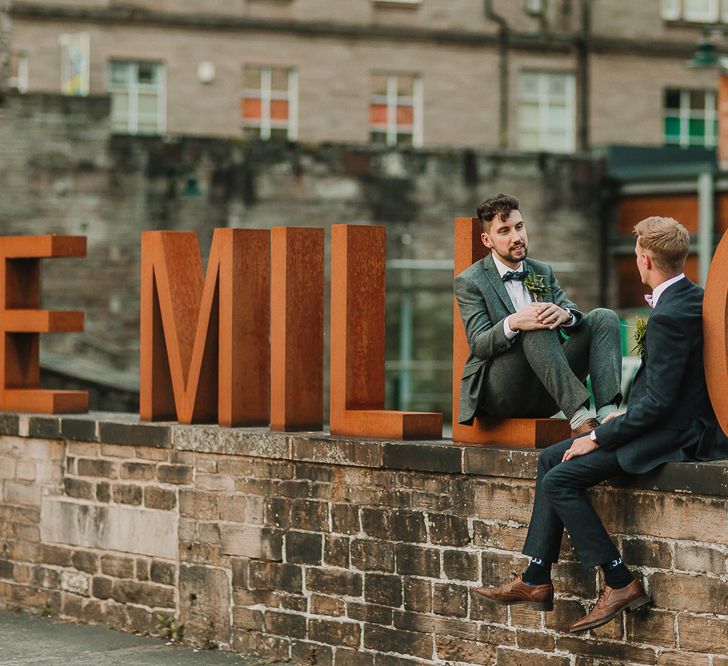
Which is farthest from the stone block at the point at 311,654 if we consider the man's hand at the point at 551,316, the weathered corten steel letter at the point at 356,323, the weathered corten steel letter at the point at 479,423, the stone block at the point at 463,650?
the man's hand at the point at 551,316

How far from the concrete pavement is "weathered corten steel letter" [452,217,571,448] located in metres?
1.94

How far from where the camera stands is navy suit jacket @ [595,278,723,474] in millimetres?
7832

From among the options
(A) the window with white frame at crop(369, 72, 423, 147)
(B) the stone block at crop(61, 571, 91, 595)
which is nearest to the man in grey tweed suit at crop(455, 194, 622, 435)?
(B) the stone block at crop(61, 571, 91, 595)

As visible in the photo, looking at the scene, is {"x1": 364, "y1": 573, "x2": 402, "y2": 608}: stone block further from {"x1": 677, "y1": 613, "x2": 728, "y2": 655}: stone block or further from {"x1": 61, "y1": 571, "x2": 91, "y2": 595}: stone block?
{"x1": 61, "y1": 571, "x2": 91, "y2": 595}: stone block

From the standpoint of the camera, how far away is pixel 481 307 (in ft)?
29.2

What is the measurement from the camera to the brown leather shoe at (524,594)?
8266 millimetres

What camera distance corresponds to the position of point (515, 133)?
1556 inches

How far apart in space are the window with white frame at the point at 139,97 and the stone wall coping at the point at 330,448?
82.8 ft

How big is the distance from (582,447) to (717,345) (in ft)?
2.43

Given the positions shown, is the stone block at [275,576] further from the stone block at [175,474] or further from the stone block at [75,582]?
the stone block at [75,582]

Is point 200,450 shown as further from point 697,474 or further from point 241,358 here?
point 697,474

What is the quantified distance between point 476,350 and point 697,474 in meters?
1.41

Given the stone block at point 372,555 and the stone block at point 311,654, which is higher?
the stone block at point 372,555

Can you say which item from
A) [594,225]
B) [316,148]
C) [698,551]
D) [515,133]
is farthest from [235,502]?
[515,133]
